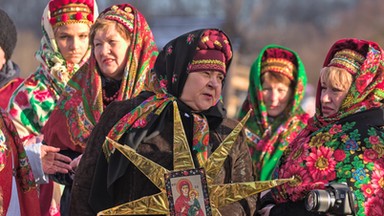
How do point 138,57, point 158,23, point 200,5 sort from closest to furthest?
point 138,57, point 158,23, point 200,5

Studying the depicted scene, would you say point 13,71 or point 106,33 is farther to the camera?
point 13,71

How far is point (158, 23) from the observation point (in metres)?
29.7

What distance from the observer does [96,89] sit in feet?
22.0

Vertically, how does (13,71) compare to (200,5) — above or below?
below

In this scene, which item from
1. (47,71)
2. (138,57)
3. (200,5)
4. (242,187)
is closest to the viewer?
(242,187)

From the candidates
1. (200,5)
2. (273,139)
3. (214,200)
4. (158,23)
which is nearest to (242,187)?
(214,200)

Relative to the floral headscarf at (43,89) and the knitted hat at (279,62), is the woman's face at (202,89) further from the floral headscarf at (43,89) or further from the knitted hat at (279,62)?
the knitted hat at (279,62)

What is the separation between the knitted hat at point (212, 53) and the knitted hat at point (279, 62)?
2007 millimetres

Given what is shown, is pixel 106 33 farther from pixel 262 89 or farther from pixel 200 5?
pixel 200 5

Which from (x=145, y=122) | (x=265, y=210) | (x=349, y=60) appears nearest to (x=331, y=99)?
(x=349, y=60)

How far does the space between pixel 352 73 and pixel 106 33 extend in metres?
1.29

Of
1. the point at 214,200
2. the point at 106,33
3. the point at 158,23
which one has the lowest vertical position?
the point at 214,200

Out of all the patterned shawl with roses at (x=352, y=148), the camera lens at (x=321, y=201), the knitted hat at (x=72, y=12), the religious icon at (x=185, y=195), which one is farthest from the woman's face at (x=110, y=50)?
the camera lens at (x=321, y=201)

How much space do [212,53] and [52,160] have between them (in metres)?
1.06
